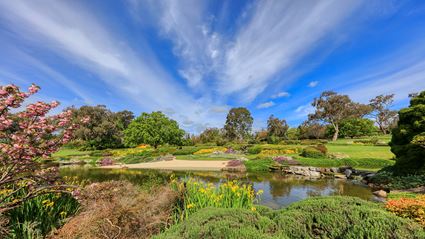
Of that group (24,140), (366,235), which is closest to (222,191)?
(366,235)

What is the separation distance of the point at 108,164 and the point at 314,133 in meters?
45.3

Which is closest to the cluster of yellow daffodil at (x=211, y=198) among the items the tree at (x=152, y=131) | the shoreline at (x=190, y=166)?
the shoreline at (x=190, y=166)

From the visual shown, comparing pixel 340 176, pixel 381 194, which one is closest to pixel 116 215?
pixel 381 194

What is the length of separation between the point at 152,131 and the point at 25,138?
3294 centimetres

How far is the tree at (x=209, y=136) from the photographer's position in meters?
49.1

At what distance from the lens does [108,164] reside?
883 inches

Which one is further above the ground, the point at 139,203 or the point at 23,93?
the point at 23,93

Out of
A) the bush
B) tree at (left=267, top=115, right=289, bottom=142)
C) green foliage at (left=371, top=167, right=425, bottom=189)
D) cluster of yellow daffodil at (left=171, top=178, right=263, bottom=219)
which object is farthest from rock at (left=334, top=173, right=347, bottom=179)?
tree at (left=267, top=115, right=289, bottom=142)

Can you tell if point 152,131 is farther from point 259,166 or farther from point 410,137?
point 410,137

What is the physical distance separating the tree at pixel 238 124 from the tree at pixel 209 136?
656cm

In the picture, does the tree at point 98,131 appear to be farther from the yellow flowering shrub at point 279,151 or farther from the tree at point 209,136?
the yellow flowering shrub at point 279,151

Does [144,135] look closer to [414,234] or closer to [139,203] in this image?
[139,203]

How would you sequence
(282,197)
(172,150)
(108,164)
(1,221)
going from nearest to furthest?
(1,221) → (282,197) → (108,164) → (172,150)

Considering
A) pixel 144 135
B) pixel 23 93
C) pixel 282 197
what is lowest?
pixel 282 197
